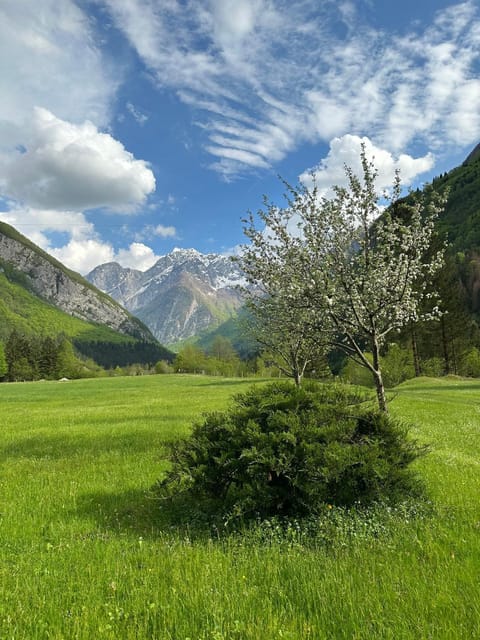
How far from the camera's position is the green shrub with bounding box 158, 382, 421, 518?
7562 mm

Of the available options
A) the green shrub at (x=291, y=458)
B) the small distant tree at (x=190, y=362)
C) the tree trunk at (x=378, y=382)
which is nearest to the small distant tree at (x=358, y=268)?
the tree trunk at (x=378, y=382)

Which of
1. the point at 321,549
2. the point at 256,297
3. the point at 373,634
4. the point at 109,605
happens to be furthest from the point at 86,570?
the point at 256,297

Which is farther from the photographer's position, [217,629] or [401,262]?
[401,262]

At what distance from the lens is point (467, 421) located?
924 inches

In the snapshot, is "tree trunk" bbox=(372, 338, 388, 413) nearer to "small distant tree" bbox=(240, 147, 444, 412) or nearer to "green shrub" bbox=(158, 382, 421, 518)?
"small distant tree" bbox=(240, 147, 444, 412)

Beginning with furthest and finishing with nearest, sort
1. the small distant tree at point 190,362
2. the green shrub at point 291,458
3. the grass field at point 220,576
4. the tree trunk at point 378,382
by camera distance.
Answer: the small distant tree at point 190,362 < the tree trunk at point 378,382 < the green shrub at point 291,458 < the grass field at point 220,576

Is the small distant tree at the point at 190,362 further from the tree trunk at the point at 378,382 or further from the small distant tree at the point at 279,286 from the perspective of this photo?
the tree trunk at the point at 378,382

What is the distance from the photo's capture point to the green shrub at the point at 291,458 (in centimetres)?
756

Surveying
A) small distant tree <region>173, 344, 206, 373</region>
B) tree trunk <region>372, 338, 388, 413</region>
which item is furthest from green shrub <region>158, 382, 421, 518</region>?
small distant tree <region>173, 344, 206, 373</region>

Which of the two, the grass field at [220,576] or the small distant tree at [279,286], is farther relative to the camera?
the small distant tree at [279,286]

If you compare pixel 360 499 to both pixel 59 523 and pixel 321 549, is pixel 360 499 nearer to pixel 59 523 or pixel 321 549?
pixel 321 549

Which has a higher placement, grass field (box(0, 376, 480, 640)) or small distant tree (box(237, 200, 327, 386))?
small distant tree (box(237, 200, 327, 386))

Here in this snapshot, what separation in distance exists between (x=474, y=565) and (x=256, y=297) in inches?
709

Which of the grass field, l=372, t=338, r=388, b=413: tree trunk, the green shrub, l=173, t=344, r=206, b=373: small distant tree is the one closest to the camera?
the grass field
